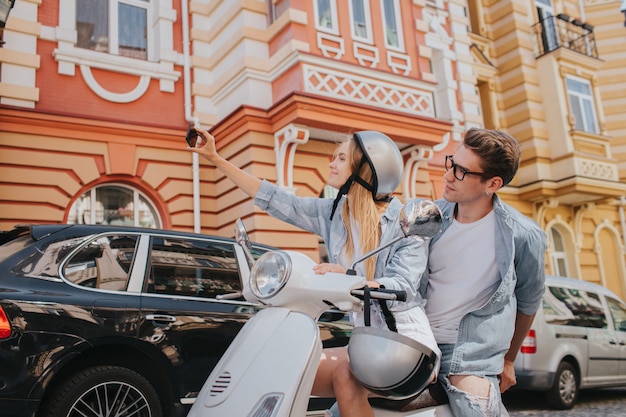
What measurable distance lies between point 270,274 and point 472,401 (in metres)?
0.80

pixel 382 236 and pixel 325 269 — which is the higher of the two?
pixel 382 236

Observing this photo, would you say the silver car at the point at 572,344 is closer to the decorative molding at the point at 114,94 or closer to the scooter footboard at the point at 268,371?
the scooter footboard at the point at 268,371

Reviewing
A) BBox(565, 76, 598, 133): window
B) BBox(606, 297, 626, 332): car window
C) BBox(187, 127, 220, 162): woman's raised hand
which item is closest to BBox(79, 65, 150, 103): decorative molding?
BBox(187, 127, 220, 162): woman's raised hand

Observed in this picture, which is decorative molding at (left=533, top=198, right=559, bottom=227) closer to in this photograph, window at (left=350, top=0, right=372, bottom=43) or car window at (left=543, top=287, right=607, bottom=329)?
window at (left=350, top=0, right=372, bottom=43)

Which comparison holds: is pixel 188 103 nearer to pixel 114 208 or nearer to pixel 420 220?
pixel 114 208

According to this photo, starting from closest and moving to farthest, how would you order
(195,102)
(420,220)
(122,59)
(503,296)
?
1. (420,220)
2. (503,296)
3. (122,59)
4. (195,102)

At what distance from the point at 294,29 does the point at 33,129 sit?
4.39 meters

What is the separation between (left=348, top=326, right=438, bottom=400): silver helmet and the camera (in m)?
1.63

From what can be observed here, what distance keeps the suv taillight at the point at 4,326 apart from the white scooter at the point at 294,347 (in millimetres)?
1719

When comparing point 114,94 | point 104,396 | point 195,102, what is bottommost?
point 104,396

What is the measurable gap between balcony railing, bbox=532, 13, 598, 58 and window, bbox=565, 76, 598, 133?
87cm

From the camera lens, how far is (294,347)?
5.57ft

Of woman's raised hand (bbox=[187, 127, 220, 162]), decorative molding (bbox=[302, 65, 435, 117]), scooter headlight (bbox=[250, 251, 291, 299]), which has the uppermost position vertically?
decorative molding (bbox=[302, 65, 435, 117])

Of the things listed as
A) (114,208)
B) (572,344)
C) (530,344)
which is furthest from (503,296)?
(114,208)
